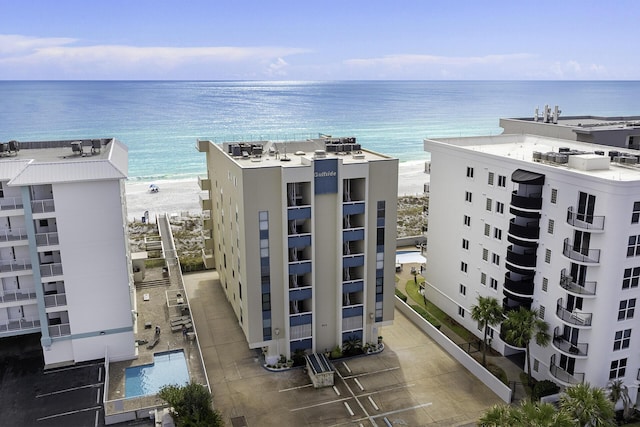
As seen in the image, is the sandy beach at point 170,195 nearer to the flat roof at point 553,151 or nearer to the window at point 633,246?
the flat roof at point 553,151

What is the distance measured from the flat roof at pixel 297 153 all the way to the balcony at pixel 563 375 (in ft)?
59.0

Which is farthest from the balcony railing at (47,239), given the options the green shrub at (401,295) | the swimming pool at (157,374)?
the green shrub at (401,295)

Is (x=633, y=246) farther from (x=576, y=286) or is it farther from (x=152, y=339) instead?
(x=152, y=339)

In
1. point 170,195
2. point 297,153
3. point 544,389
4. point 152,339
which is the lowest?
point 170,195

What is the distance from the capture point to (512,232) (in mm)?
37031

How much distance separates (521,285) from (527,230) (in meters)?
3.98

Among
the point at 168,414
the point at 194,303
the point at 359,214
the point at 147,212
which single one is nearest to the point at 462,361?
the point at 359,214

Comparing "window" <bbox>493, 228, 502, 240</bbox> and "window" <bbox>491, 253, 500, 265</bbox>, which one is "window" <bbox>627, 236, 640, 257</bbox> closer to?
"window" <bbox>493, 228, 502, 240</bbox>

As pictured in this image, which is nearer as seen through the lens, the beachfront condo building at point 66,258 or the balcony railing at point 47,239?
the beachfront condo building at point 66,258

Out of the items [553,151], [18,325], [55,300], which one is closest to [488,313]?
[553,151]

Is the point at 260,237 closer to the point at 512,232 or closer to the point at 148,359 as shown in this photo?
the point at 148,359

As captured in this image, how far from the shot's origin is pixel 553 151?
41.6 m

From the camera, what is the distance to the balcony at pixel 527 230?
35938mm

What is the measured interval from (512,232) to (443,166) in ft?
33.6
